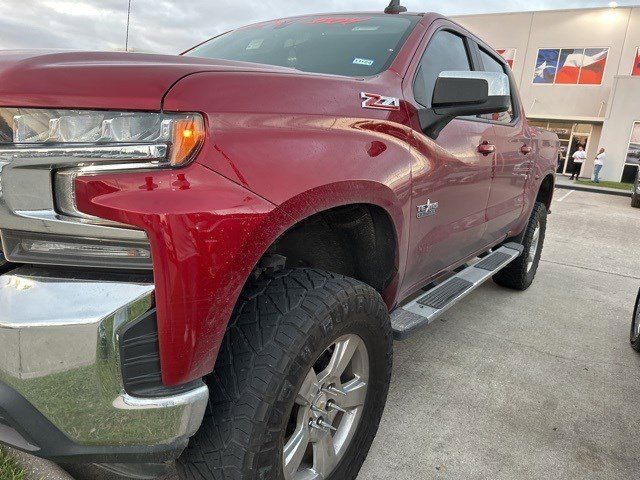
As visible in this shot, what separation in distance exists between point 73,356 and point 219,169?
0.55 meters

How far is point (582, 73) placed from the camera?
24062 mm

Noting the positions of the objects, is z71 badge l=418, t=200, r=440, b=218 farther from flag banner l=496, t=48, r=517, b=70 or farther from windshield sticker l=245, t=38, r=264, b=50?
flag banner l=496, t=48, r=517, b=70

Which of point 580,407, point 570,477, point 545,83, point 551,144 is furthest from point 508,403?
point 545,83

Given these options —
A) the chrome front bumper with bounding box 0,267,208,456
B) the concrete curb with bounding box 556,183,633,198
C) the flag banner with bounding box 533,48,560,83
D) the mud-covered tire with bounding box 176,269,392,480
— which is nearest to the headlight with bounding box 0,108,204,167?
the chrome front bumper with bounding box 0,267,208,456

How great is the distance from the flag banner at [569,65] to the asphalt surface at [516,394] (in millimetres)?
22814

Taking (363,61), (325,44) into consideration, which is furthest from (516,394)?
(325,44)

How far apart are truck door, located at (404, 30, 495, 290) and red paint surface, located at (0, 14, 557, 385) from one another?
25 centimetres

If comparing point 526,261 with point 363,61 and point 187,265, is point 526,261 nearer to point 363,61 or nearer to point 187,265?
point 363,61

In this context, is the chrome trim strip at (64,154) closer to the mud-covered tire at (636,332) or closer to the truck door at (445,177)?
the truck door at (445,177)

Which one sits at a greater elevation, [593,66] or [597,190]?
[593,66]

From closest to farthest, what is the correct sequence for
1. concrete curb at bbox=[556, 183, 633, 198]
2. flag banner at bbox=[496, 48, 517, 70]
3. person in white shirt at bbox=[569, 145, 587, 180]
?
concrete curb at bbox=[556, 183, 633, 198] < person in white shirt at bbox=[569, 145, 587, 180] < flag banner at bbox=[496, 48, 517, 70]

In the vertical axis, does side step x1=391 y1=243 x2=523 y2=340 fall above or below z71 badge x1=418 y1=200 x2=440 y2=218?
below

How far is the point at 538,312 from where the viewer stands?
427 centimetres

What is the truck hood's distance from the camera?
1215 mm
